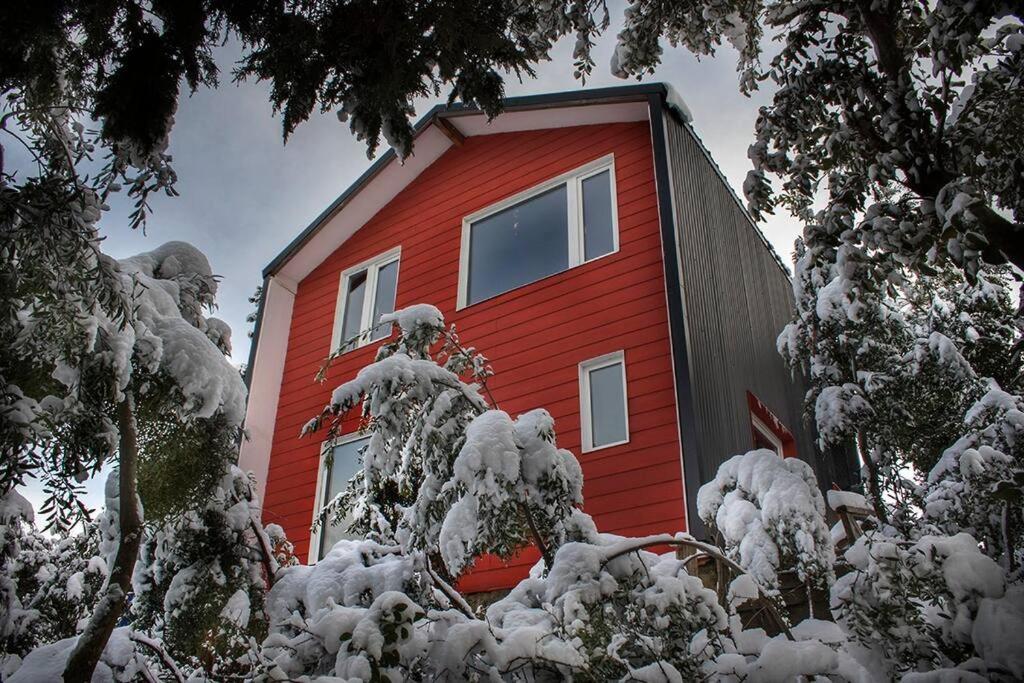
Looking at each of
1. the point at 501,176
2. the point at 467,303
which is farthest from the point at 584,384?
the point at 501,176

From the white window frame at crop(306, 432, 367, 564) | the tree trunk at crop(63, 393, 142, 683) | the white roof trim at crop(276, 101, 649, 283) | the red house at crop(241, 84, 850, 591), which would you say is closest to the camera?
the tree trunk at crop(63, 393, 142, 683)

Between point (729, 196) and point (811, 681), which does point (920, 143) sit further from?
point (729, 196)

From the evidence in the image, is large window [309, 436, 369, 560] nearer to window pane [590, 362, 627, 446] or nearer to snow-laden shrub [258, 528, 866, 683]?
window pane [590, 362, 627, 446]

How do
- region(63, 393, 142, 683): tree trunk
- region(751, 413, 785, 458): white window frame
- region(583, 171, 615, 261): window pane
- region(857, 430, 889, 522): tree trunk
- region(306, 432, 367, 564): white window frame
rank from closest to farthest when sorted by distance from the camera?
region(63, 393, 142, 683): tree trunk, region(857, 430, 889, 522): tree trunk, region(583, 171, 615, 261): window pane, region(306, 432, 367, 564): white window frame, region(751, 413, 785, 458): white window frame

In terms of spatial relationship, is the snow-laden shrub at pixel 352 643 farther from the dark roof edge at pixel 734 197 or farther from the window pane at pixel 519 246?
the dark roof edge at pixel 734 197

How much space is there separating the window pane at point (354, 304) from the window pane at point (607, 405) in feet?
13.6

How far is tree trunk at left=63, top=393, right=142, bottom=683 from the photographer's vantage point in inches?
93.1

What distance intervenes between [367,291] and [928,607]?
29.5ft

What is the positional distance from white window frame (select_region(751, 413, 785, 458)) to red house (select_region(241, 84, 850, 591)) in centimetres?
5

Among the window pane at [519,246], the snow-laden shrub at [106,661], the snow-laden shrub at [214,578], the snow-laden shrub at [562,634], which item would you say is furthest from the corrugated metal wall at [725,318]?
the snow-laden shrub at [106,661]

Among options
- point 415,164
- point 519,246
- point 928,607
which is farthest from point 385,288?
point 928,607

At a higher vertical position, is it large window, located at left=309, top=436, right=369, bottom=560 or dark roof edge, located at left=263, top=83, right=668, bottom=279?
dark roof edge, located at left=263, top=83, right=668, bottom=279

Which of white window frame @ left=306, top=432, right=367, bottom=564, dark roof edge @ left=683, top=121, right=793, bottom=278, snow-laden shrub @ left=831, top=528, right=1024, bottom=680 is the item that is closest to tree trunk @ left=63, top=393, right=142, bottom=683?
snow-laden shrub @ left=831, top=528, right=1024, bottom=680

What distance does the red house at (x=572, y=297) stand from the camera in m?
7.34
